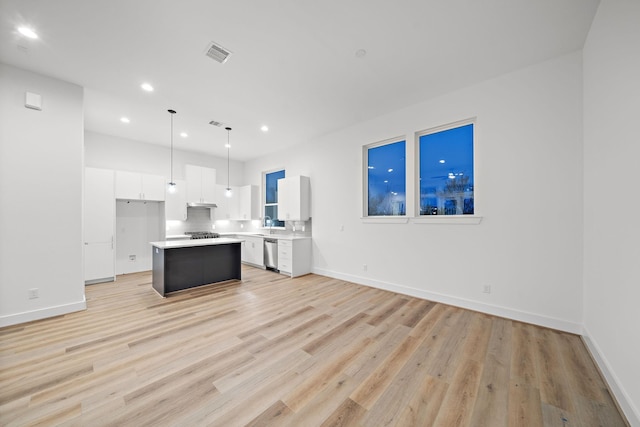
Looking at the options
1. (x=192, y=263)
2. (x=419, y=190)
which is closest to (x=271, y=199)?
(x=192, y=263)

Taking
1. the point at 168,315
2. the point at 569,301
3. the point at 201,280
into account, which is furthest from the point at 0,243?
the point at 569,301

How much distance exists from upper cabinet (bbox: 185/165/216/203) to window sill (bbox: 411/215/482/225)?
18.3 feet

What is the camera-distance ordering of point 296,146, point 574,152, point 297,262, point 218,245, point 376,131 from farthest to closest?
point 296,146 < point 297,262 < point 218,245 < point 376,131 < point 574,152

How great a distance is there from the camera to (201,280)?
14.9 feet

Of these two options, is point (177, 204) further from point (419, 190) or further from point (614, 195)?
point (614, 195)

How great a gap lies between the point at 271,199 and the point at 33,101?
480 cm

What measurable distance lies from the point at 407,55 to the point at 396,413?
11.5ft

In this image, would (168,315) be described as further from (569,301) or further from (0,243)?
(569,301)

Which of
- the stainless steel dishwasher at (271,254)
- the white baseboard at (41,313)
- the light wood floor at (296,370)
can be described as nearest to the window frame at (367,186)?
the light wood floor at (296,370)

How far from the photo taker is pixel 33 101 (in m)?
3.00

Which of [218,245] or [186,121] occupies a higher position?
→ [186,121]

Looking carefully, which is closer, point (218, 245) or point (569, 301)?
point (569, 301)

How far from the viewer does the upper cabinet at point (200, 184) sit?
6375 mm

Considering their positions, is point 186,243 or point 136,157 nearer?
point 186,243
